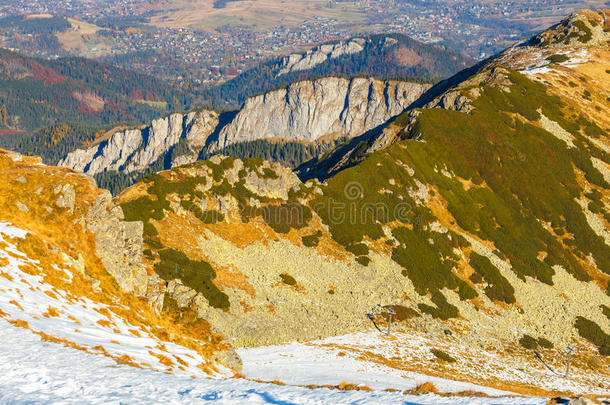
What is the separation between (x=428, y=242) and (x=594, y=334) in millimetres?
30628

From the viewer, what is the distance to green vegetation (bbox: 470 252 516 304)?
78125 mm

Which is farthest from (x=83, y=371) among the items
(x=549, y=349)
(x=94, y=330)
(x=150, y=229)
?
(x=549, y=349)

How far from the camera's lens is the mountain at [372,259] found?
44.0 m

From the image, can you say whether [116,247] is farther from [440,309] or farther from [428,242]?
[428,242]

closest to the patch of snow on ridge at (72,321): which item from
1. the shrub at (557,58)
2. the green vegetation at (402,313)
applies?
the green vegetation at (402,313)

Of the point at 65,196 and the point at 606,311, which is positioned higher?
the point at 65,196

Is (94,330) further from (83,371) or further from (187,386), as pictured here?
(187,386)

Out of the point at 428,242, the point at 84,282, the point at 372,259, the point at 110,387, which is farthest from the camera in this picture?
the point at 428,242

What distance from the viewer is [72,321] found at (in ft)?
108

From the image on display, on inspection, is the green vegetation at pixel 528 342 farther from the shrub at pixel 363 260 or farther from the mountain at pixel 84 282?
the mountain at pixel 84 282

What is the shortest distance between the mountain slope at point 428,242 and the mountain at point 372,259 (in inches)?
12.3

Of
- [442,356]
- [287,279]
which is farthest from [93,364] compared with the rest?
[442,356]

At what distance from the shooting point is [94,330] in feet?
108

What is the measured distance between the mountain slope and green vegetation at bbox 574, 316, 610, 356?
29 cm
